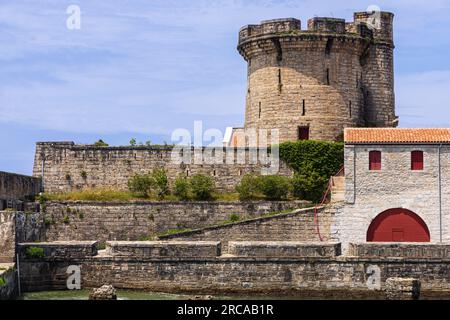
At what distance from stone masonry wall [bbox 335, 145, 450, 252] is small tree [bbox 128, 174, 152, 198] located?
361 inches

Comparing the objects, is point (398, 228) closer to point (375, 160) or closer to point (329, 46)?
point (375, 160)

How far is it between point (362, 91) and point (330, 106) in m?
2.71

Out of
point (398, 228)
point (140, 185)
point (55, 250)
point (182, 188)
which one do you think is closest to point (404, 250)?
point (398, 228)

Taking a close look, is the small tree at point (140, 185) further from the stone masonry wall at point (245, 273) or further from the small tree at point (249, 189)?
the stone masonry wall at point (245, 273)

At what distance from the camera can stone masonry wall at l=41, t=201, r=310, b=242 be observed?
39.9 meters

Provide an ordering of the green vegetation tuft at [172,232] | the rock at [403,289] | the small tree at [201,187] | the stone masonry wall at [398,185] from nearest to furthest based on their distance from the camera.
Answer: the rock at [403,289] < the stone masonry wall at [398,185] < the green vegetation tuft at [172,232] < the small tree at [201,187]

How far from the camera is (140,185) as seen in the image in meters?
41.0

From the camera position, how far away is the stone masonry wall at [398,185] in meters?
36.4

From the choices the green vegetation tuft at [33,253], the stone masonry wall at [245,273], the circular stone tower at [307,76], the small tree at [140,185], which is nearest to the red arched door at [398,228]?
the stone masonry wall at [245,273]

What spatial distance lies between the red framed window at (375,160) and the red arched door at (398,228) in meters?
1.78

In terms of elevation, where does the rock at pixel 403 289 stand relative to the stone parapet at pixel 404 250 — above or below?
below

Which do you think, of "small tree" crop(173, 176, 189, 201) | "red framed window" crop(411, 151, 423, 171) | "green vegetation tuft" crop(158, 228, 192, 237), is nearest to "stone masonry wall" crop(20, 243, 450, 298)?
"red framed window" crop(411, 151, 423, 171)

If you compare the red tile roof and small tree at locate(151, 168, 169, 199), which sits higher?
the red tile roof

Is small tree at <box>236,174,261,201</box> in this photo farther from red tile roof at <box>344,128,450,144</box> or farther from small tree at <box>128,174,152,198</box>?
red tile roof at <box>344,128,450,144</box>
